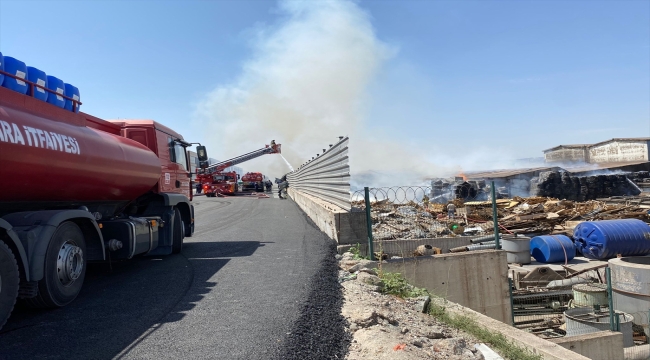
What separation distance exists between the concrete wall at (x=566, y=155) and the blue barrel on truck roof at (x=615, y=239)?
4574 centimetres

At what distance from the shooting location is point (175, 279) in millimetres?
6883

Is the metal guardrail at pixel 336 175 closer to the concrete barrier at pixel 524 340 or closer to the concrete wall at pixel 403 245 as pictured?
the concrete wall at pixel 403 245

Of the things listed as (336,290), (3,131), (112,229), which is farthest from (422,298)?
(3,131)

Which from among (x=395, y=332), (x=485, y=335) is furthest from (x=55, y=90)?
(x=485, y=335)

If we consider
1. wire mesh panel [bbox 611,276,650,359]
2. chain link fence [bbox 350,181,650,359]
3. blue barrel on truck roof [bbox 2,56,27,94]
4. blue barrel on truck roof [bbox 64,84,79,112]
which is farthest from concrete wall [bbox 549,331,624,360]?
blue barrel on truck roof [bbox 2,56,27,94]

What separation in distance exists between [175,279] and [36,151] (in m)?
2.75

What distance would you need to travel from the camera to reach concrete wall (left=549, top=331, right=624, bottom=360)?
762cm

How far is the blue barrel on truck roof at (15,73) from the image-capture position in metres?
4.95

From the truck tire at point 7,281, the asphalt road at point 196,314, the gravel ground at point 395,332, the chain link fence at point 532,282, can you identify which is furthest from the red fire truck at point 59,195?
the chain link fence at point 532,282

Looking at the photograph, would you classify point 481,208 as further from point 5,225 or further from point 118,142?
point 5,225

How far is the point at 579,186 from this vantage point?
1048 inches

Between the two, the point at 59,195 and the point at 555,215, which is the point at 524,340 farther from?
the point at 555,215

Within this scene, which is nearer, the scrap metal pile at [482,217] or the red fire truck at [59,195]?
the red fire truck at [59,195]

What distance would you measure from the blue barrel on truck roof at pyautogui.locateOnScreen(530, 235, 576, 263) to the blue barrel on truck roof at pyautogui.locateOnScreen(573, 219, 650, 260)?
575 mm
